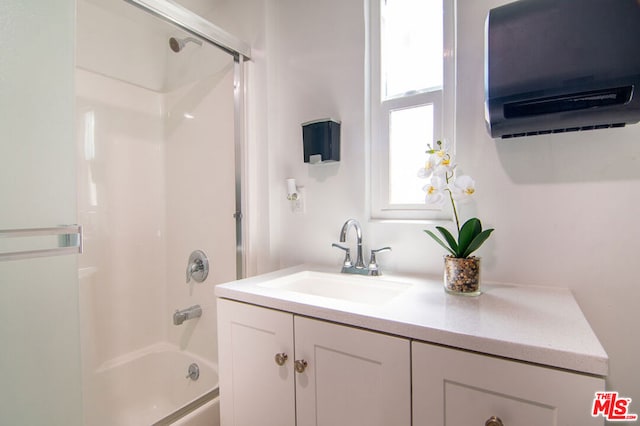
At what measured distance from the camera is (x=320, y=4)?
1472 millimetres

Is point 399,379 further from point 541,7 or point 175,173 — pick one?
point 175,173

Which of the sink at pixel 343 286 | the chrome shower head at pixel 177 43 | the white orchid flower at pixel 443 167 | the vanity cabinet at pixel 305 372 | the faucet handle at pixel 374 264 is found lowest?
the vanity cabinet at pixel 305 372

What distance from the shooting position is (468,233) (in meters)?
0.94

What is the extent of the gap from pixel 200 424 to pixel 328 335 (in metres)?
0.91

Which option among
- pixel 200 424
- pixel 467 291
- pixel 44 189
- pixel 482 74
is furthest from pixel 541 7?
pixel 200 424

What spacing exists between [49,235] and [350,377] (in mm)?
975

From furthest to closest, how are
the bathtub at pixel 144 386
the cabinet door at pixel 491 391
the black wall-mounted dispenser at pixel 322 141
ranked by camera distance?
the bathtub at pixel 144 386
the black wall-mounted dispenser at pixel 322 141
the cabinet door at pixel 491 391

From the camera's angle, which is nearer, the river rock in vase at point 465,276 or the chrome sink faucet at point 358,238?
the river rock in vase at point 465,276

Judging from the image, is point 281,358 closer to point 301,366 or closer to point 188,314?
point 301,366

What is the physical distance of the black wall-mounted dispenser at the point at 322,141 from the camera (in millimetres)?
1357

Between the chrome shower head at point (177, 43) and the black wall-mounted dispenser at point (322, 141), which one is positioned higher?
the chrome shower head at point (177, 43)

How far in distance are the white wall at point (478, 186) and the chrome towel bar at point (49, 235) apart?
31.9 inches

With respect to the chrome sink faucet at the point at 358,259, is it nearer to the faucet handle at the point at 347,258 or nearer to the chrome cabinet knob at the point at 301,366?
the faucet handle at the point at 347,258

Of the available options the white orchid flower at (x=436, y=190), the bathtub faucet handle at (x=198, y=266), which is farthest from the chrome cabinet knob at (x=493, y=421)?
the bathtub faucet handle at (x=198, y=266)
